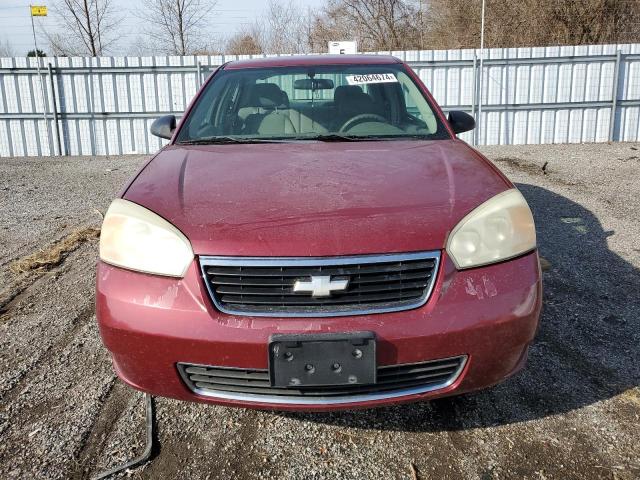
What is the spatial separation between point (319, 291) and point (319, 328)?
0.39 feet

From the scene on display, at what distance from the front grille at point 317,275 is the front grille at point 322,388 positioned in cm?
22

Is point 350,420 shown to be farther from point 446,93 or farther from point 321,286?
point 446,93

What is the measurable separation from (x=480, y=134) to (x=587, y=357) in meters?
10.5

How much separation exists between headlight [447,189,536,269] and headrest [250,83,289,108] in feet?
5.30

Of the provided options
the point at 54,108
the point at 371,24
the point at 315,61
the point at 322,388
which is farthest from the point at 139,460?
the point at 371,24

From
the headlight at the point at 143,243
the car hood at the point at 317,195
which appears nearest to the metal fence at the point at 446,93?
the car hood at the point at 317,195

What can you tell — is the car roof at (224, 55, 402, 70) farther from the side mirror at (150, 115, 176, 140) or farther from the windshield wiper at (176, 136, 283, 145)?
the windshield wiper at (176, 136, 283, 145)

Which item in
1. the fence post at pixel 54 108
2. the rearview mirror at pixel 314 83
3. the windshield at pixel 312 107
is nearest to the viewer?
the windshield at pixel 312 107

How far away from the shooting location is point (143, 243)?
1880 millimetres

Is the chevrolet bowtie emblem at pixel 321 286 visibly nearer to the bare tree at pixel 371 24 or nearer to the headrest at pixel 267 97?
the headrest at pixel 267 97

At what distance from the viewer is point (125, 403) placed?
240cm

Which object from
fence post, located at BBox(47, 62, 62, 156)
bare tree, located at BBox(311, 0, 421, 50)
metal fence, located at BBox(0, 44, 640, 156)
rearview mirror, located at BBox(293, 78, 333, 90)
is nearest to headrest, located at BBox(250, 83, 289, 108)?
rearview mirror, located at BBox(293, 78, 333, 90)

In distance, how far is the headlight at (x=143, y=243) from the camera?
71.4 inches

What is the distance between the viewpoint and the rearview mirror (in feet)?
11.0
